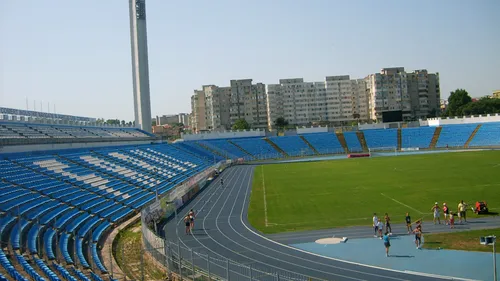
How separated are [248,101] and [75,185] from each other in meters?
113

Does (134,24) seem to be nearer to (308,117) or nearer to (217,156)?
(217,156)

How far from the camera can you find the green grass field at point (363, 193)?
2802 cm

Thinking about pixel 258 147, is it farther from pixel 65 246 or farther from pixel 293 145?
pixel 65 246

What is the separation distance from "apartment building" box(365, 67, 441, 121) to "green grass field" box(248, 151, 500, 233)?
8053cm

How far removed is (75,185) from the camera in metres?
31.7

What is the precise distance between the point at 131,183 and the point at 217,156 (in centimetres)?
4301

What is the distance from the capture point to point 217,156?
8194cm

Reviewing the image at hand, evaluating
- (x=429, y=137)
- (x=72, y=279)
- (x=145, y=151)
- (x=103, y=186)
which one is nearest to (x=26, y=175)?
(x=103, y=186)

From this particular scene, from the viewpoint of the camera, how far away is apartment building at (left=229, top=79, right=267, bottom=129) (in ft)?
464

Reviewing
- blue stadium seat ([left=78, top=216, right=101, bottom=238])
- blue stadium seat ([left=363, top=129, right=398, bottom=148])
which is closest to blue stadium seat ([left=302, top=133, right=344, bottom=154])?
blue stadium seat ([left=363, top=129, right=398, bottom=148])

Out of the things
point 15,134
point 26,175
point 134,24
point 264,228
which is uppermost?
point 134,24

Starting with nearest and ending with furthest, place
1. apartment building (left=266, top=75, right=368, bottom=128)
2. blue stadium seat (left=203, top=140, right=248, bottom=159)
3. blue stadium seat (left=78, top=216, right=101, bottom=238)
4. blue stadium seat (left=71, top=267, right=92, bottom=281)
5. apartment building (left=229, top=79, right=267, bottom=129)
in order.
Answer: blue stadium seat (left=71, top=267, right=92, bottom=281), blue stadium seat (left=78, top=216, right=101, bottom=238), blue stadium seat (left=203, top=140, right=248, bottom=159), apartment building (left=229, top=79, right=267, bottom=129), apartment building (left=266, top=75, right=368, bottom=128)

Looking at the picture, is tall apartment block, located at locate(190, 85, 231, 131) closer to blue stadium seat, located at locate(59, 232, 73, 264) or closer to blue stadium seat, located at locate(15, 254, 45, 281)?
blue stadium seat, located at locate(59, 232, 73, 264)

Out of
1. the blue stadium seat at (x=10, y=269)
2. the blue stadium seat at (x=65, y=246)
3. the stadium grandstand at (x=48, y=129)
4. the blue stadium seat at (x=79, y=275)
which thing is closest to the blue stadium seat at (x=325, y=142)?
the stadium grandstand at (x=48, y=129)
